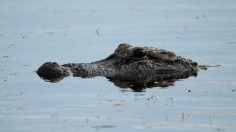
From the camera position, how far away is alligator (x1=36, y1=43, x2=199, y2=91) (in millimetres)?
16672

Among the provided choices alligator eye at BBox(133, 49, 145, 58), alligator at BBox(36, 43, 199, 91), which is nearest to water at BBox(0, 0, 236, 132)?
alligator at BBox(36, 43, 199, 91)

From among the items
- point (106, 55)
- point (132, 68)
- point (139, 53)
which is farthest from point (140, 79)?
point (106, 55)

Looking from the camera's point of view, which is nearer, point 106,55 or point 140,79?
point 140,79

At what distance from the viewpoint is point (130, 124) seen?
12.6 m

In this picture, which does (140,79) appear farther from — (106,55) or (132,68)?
(106,55)

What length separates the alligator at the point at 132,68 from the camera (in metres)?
16.7

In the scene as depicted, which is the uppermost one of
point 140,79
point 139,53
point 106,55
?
point 139,53

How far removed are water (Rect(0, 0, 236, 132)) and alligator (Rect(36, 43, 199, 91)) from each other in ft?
1.19

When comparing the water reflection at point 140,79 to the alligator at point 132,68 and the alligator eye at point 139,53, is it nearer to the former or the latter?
the alligator at point 132,68

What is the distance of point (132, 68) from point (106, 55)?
3.67m

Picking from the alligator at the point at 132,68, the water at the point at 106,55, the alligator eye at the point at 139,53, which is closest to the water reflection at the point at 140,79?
the alligator at the point at 132,68

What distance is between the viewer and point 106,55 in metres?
21.1

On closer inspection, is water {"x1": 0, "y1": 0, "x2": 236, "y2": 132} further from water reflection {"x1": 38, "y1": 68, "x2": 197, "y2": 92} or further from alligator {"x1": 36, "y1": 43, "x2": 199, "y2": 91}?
alligator {"x1": 36, "y1": 43, "x2": 199, "y2": 91}

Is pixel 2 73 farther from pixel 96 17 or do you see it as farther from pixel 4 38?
pixel 96 17
